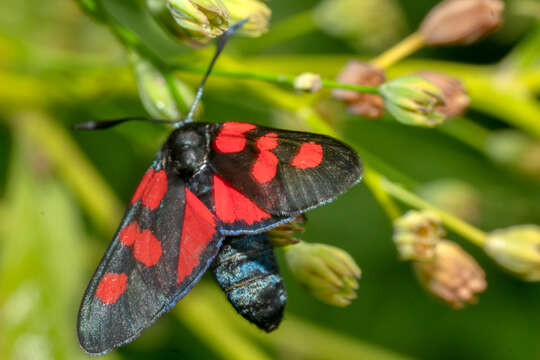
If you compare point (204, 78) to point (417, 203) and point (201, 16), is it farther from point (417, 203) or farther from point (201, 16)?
point (417, 203)

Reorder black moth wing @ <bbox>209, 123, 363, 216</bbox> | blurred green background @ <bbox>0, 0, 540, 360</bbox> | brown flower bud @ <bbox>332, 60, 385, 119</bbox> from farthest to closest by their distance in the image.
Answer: blurred green background @ <bbox>0, 0, 540, 360</bbox>
brown flower bud @ <bbox>332, 60, 385, 119</bbox>
black moth wing @ <bbox>209, 123, 363, 216</bbox>

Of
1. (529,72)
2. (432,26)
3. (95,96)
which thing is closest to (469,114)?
(529,72)

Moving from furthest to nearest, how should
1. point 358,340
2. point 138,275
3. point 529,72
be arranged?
point 358,340, point 529,72, point 138,275

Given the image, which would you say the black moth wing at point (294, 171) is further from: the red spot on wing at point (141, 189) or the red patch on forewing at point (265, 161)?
the red spot on wing at point (141, 189)

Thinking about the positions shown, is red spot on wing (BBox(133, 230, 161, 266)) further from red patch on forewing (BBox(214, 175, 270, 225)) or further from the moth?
red patch on forewing (BBox(214, 175, 270, 225))

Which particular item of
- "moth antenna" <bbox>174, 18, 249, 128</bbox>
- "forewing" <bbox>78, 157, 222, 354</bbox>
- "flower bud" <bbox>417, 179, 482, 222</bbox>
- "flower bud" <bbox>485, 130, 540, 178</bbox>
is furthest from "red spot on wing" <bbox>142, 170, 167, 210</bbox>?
"flower bud" <bbox>485, 130, 540, 178</bbox>

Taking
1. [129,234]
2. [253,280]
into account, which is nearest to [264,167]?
[253,280]

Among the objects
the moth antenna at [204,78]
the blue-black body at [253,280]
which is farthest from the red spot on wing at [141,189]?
the blue-black body at [253,280]

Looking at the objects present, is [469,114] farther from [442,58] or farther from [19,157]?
[19,157]

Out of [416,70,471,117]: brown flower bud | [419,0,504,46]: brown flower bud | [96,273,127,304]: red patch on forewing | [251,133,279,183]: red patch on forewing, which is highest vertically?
[419,0,504,46]: brown flower bud
